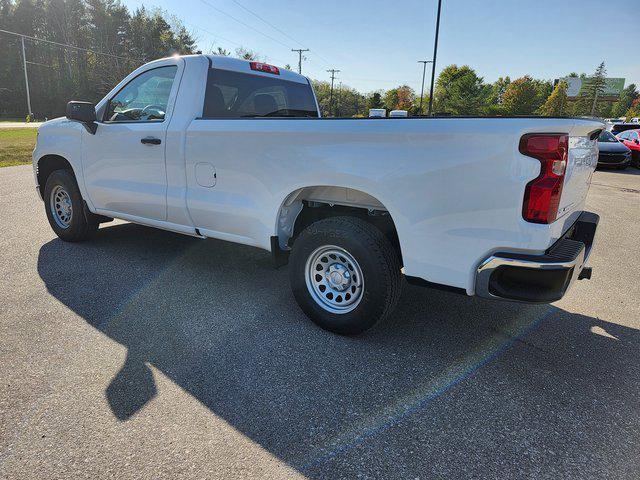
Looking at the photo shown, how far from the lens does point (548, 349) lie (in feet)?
10.4

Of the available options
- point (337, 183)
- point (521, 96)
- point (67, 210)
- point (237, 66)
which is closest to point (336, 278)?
point (337, 183)

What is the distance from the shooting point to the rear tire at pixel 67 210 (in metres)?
5.07

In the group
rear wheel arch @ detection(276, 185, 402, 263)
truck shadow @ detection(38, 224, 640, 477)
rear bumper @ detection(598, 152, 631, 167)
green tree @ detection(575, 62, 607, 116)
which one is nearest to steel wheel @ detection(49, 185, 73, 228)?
truck shadow @ detection(38, 224, 640, 477)

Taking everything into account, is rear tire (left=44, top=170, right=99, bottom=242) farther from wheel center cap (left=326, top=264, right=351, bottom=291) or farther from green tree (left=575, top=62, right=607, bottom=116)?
green tree (left=575, top=62, right=607, bottom=116)

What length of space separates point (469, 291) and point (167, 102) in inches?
123

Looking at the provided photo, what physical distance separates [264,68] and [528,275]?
3368mm

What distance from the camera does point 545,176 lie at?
2.30m

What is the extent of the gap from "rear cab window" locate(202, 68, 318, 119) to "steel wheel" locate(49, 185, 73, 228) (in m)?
2.51

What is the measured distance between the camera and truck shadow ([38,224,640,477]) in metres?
2.41

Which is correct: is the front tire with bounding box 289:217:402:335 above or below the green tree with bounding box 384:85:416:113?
below

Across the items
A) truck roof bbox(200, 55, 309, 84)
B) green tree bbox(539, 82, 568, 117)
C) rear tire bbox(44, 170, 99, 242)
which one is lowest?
rear tire bbox(44, 170, 99, 242)

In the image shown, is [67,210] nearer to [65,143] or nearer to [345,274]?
[65,143]

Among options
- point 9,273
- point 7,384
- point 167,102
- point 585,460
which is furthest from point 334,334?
point 9,273

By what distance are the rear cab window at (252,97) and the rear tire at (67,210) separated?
2237 mm
